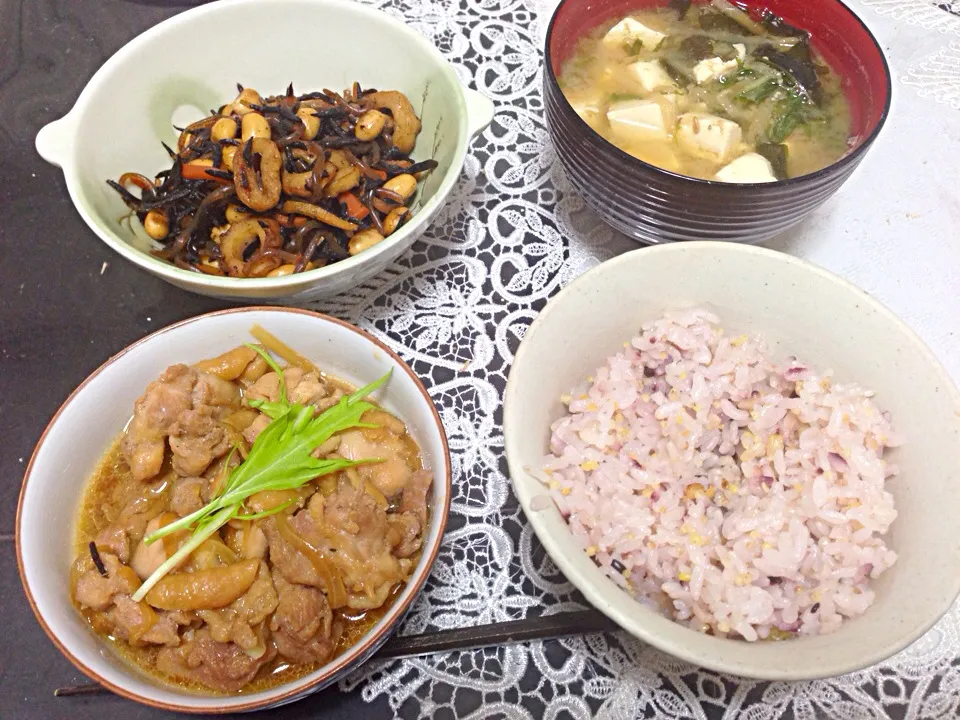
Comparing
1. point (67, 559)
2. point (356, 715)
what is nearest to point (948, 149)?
point (356, 715)

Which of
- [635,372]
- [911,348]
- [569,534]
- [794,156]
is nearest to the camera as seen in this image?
[569,534]

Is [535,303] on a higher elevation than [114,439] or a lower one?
higher

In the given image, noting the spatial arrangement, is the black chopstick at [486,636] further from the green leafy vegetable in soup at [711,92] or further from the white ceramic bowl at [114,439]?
the green leafy vegetable in soup at [711,92]

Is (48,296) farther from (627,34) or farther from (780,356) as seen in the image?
(780,356)

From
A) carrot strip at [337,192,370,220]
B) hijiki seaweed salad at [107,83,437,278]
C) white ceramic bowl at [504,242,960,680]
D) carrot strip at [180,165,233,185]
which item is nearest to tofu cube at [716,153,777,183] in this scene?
white ceramic bowl at [504,242,960,680]

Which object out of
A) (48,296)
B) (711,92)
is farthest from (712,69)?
(48,296)

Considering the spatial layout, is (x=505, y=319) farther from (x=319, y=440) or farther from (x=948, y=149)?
(x=948, y=149)
